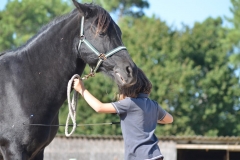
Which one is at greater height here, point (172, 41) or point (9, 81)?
point (172, 41)

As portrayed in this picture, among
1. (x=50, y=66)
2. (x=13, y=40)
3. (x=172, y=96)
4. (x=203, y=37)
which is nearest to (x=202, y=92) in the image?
(x=172, y=96)

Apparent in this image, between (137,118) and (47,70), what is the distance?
3.64 ft

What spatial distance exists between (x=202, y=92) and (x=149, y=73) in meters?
4.36

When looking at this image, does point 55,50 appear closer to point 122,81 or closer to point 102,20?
point 102,20

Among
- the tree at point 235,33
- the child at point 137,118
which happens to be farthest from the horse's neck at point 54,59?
the tree at point 235,33

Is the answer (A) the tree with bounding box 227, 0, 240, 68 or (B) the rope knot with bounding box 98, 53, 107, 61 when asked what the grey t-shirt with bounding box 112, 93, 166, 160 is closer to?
(B) the rope knot with bounding box 98, 53, 107, 61

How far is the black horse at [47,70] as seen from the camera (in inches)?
199

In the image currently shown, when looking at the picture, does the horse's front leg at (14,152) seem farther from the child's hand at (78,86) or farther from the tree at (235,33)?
the tree at (235,33)

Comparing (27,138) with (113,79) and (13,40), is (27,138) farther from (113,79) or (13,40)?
(13,40)

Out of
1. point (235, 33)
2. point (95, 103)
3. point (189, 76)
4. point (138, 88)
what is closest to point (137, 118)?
point (138, 88)

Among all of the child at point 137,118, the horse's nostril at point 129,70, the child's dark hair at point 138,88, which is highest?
the horse's nostril at point 129,70

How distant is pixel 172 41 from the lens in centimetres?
3922

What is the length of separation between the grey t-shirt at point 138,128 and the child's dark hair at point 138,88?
55mm

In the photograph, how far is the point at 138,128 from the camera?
4.93 metres
